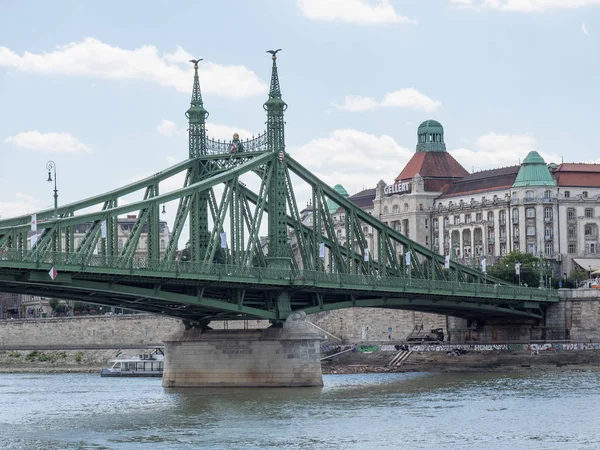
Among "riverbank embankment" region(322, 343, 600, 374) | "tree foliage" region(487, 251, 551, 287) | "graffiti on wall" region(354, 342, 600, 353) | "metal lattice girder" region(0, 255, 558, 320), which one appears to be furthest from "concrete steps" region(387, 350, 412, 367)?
"tree foliage" region(487, 251, 551, 287)

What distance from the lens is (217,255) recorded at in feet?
333

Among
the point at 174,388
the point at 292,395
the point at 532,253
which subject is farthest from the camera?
the point at 532,253

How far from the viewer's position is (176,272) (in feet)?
282

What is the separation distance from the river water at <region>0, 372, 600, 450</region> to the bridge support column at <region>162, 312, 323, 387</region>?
1.79 metres

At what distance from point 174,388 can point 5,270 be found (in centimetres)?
2629

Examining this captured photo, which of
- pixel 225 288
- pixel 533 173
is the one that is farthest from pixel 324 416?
pixel 533 173

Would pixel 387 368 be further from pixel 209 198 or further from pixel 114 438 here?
pixel 114 438

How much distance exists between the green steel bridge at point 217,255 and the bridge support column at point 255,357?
5.28 feet

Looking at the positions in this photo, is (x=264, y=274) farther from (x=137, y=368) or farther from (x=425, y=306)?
(x=137, y=368)

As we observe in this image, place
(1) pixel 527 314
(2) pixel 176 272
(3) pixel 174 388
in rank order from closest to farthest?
1. (2) pixel 176 272
2. (3) pixel 174 388
3. (1) pixel 527 314

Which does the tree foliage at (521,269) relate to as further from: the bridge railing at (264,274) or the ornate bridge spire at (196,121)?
the ornate bridge spire at (196,121)

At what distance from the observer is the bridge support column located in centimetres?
9719

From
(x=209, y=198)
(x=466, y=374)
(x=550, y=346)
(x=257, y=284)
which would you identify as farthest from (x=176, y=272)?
(x=550, y=346)

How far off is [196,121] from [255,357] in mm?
17748
